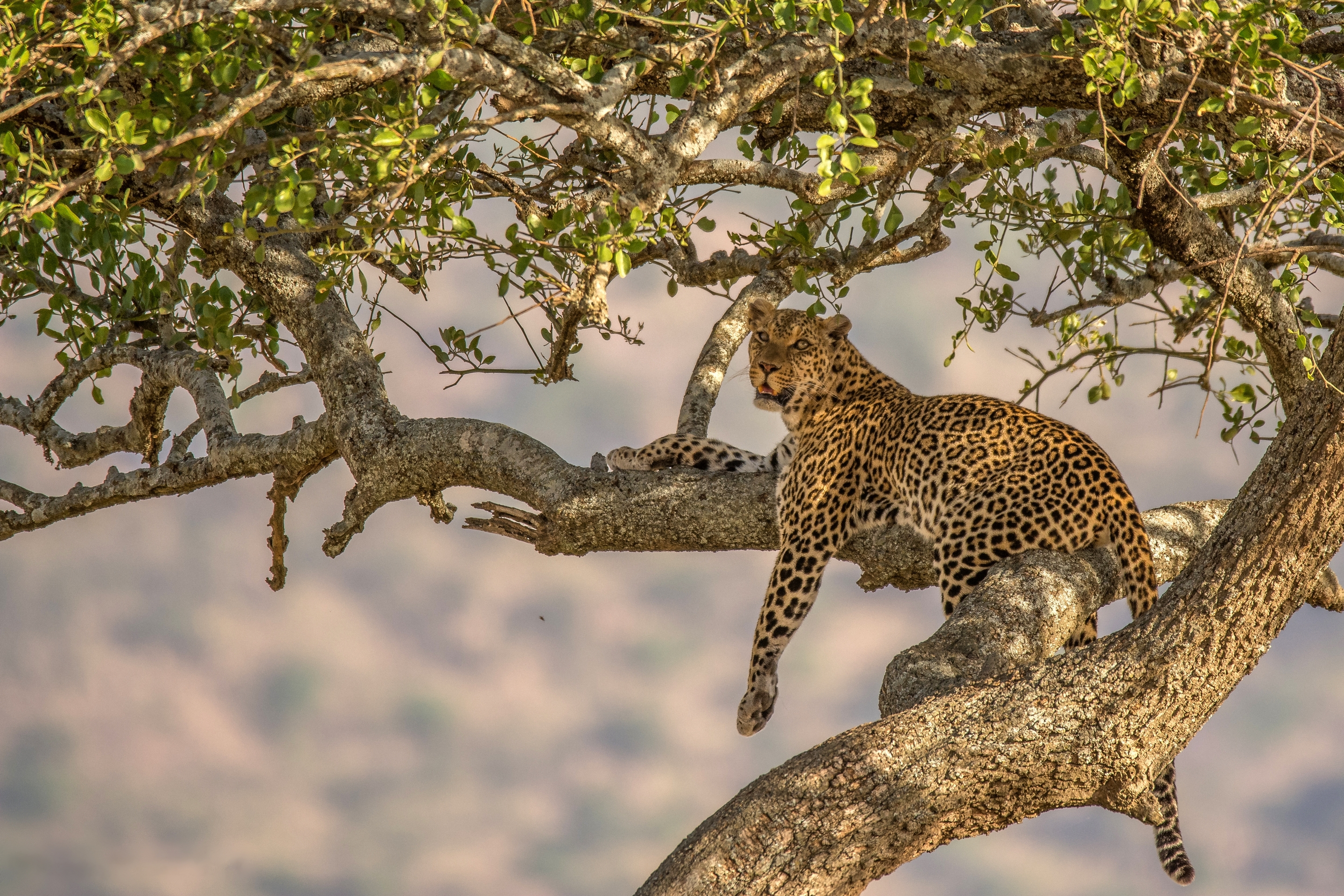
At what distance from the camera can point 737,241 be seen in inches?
324

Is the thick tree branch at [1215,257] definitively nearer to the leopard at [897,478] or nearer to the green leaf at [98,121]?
the leopard at [897,478]

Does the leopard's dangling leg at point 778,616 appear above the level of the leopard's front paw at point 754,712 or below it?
above

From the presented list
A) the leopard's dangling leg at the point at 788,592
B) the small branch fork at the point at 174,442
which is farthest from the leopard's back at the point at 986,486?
the small branch fork at the point at 174,442

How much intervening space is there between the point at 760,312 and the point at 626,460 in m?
1.45

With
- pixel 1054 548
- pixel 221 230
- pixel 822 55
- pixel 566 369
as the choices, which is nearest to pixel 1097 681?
pixel 1054 548

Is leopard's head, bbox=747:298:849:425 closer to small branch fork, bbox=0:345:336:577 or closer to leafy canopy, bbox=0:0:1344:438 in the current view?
leafy canopy, bbox=0:0:1344:438

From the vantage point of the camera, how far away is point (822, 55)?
5988 millimetres

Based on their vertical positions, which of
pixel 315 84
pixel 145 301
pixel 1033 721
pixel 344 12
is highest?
pixel 145 301

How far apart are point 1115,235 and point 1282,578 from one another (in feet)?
10.3

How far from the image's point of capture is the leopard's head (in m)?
8.95

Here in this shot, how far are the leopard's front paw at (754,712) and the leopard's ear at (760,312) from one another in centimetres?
277

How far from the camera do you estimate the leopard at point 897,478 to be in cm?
689

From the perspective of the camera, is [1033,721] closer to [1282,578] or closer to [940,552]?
[1282,578]

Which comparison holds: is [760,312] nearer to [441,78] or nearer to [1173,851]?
[441,78]
